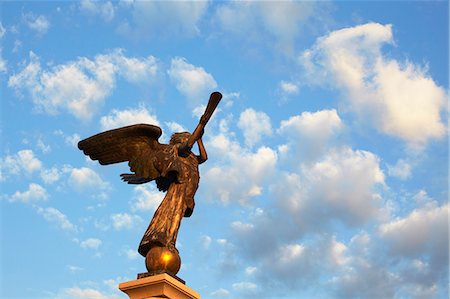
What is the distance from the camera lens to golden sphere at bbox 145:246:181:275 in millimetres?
9500

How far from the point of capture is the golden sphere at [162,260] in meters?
9.50

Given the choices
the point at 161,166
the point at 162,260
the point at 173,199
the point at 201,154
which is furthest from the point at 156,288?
the point at 201,154

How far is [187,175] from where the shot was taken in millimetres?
10570

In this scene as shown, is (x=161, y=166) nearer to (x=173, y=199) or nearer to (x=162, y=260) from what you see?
(x=173, y=199)

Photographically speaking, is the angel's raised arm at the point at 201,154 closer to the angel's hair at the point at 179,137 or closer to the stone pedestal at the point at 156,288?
the angel's hair at the point at 179,137

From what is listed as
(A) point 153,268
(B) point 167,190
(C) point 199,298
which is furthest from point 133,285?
(B) point 167,190

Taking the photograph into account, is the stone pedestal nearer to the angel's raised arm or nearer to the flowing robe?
the flowing robe

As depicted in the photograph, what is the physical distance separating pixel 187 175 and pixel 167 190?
0.44 meters

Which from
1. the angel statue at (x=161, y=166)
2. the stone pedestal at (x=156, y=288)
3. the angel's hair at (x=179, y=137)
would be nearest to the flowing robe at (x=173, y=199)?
the angel statue at (x=161, y=166)

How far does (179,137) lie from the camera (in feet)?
35.8

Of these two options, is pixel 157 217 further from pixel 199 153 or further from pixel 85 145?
pixel 85 145

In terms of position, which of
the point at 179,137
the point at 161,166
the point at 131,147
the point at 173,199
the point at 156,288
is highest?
the point at 179,137

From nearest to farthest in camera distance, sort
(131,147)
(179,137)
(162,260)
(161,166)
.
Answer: (162,260) < (161,166) < (179,137) < (131,147)

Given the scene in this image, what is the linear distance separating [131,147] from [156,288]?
2884 mm
